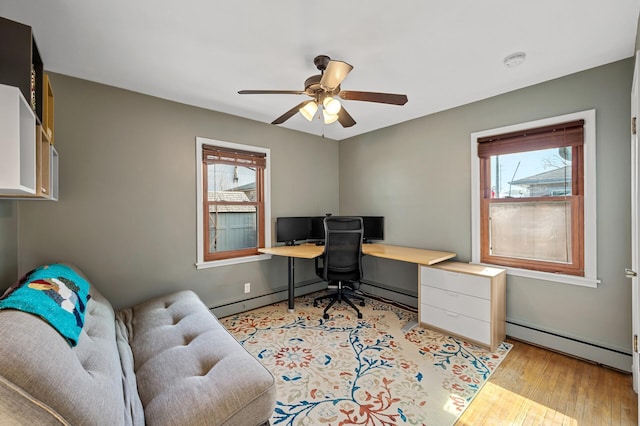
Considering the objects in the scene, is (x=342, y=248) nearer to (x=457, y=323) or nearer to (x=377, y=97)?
(x=457, y=323)

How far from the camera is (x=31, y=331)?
3.26 ft

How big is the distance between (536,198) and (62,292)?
12.3 feet

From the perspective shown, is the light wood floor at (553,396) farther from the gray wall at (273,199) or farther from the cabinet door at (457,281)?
the cabinet door at (457,281)

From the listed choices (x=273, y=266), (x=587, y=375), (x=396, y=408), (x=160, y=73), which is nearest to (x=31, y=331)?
(x=396, y=408)

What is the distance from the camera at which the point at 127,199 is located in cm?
265

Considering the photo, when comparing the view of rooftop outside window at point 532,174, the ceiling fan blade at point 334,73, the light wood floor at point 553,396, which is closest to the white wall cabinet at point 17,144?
the ceiling fan blade at point 334,73

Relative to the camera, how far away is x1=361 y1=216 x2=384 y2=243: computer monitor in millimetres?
3859

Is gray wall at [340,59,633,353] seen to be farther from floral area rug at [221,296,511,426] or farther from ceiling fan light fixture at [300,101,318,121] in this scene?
ceiling fan light fixture at [300,101,318,121]

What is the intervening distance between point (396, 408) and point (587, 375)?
1604 mm

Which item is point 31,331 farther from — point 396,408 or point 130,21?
point 396,408

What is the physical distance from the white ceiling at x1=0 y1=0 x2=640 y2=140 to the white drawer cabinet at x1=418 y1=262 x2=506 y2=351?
1.80 metres

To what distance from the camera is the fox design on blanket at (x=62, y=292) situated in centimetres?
144

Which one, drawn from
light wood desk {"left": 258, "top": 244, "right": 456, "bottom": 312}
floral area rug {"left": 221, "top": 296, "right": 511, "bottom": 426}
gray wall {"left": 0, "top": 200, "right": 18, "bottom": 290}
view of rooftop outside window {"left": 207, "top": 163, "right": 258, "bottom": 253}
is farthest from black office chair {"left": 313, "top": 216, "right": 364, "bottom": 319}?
gray wall {"left": 0, "top": 200, "right": 18, "bottom": 290}

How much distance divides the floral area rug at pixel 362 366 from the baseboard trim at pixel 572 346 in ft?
0.87
